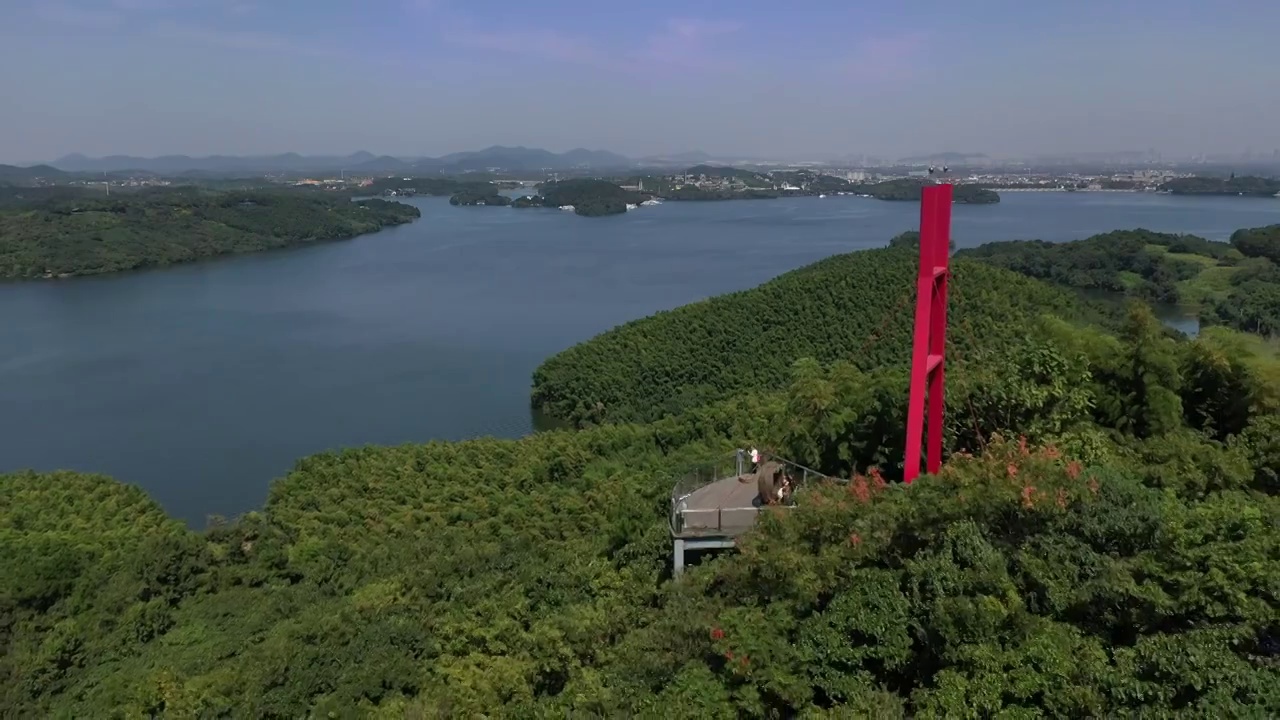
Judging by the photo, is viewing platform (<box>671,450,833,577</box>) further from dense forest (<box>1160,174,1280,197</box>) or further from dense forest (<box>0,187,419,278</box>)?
dense forest (<box>1160,174,1280,197</box>)

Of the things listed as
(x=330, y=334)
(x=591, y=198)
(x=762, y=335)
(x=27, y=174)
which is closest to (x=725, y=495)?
(x=762, y=335)

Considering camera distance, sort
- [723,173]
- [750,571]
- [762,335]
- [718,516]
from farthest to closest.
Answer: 1. [723,173]
2. [762,335]
3. [718,516]
4. [750,571]

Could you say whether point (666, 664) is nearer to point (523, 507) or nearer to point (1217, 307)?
point (523, 507)

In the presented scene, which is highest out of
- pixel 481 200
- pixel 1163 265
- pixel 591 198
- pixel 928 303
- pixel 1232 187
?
pixel 1232 187

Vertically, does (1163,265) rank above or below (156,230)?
below

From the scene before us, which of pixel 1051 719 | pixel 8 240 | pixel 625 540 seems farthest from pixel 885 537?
pixel 8 240

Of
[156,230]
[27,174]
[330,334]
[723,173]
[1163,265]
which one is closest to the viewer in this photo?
[330,334]

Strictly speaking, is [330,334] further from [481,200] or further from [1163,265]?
[481,200]

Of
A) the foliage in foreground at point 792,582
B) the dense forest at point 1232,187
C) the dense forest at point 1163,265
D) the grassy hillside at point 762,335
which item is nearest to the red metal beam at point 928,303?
the foliage in foreground at point 792,582
